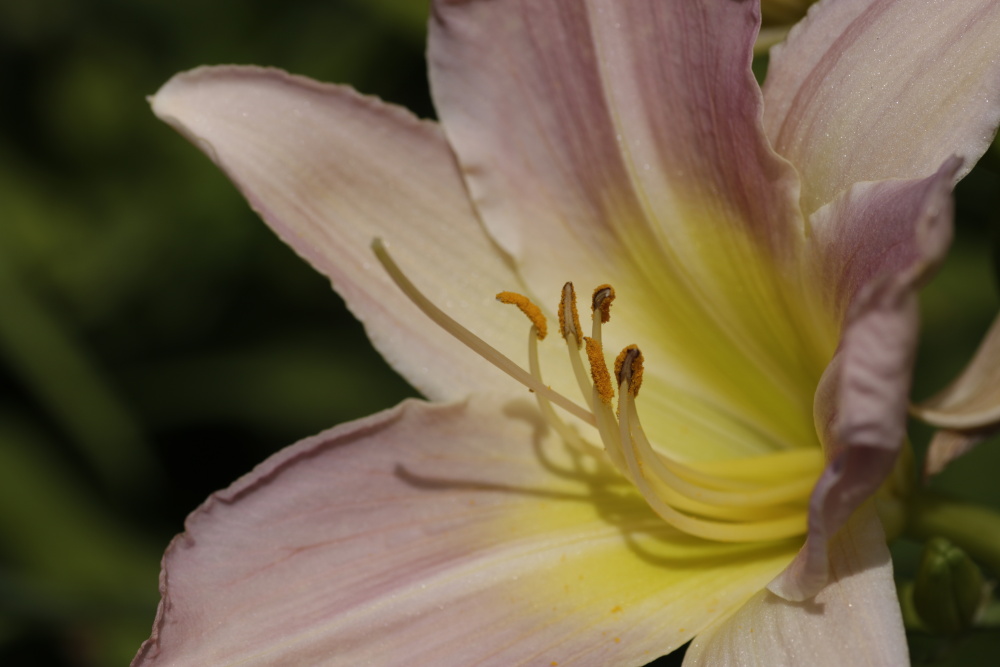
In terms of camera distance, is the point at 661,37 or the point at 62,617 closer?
the point at 661,37

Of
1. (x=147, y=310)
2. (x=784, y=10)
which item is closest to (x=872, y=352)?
(x=784, y=10)

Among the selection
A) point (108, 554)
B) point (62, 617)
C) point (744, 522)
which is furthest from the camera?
point (108, 554)

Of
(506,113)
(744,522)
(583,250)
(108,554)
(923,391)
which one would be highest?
(506,113)

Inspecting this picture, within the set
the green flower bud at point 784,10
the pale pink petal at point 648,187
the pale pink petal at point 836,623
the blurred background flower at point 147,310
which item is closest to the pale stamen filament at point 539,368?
the pale pink petal at point 648,187

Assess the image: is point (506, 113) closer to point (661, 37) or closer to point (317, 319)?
point (661, 37)

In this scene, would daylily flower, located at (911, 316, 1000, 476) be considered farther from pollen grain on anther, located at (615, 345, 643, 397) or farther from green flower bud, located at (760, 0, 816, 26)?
green flower bud, located at (760, 0, 816, 26)

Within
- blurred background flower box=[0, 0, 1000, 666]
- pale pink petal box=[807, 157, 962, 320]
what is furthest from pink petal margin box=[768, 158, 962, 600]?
blurred background flower box=[0, 0, 1000, 666]

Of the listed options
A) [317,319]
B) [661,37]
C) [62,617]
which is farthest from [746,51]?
[317,319]
